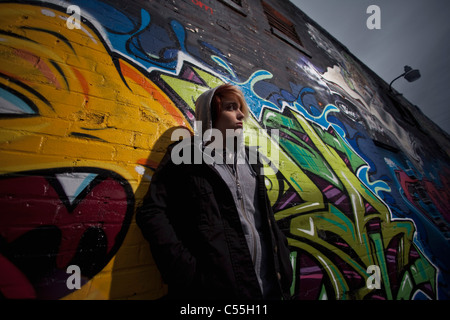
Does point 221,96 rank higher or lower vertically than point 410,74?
lower

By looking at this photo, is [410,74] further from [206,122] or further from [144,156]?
[144,156]

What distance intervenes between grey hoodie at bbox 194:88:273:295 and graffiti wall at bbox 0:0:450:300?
307 mm

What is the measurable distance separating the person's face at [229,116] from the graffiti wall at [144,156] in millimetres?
331

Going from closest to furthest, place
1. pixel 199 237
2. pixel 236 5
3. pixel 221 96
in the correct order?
pixel 199 237 < pixel 221 96 < pixel 236 5

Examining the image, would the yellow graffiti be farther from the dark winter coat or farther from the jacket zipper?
the jacket zipper

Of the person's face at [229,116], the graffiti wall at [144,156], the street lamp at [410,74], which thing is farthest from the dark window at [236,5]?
the street lamp at [410,74]

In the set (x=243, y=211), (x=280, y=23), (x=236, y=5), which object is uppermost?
(x=280, y=23)

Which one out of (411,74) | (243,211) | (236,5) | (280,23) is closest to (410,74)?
(411,74)

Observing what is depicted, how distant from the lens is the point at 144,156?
1191 millimetres

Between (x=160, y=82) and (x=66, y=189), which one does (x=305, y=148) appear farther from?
(x=66, y=189)

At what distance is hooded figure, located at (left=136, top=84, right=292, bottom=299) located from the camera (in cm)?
78

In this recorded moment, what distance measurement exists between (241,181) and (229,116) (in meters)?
0.51

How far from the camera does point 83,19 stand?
133cm

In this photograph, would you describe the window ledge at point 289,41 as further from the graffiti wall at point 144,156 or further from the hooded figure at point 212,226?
the hooded figure at point 212,226
